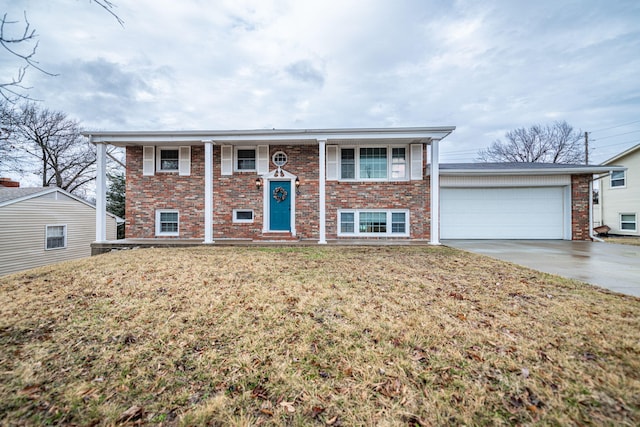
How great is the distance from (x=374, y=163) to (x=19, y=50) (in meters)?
A: 9.62

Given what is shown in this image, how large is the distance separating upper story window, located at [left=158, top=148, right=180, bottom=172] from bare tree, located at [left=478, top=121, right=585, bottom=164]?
2821 cm

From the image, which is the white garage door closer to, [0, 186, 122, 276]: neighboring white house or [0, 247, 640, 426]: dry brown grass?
[0, 247, 640, 426]: dry brown grass

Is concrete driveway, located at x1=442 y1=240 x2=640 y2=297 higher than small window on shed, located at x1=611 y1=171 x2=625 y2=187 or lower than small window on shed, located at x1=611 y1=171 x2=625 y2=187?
lower

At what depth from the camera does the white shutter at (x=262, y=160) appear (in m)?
10.5

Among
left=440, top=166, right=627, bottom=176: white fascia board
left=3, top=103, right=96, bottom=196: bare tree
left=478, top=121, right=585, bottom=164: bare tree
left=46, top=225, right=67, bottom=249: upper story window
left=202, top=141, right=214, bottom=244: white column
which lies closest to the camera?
left=202, top=141, right=214, bottom=244: white column

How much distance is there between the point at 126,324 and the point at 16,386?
1028 millimetres

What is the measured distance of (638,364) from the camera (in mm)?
2152

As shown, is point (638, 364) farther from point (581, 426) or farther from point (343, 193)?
point (343, 193)

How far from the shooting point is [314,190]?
1043 centimetres

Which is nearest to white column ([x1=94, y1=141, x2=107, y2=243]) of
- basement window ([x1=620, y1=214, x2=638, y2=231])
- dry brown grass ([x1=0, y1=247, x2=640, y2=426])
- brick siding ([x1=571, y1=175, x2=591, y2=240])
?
dry brown grass ([x1=0, y1=247, x2=640, y2=426])

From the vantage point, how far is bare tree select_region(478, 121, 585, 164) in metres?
22.7

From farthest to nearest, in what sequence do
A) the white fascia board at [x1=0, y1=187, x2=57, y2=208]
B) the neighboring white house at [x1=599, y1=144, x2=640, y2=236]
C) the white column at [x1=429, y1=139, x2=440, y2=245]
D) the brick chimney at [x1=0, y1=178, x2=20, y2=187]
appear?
the brick chimney at [x1=0, y1=178, x2=20, y2=187]
the neighboring white house at [x1=599, y1=144, x2=640, y2=236]
the white fascia board at [x1=0, y1=187, x2=57, y2=208]
the white column at [x1=429, y1=139, x2=440, y2=245]

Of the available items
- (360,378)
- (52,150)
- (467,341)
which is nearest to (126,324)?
(360,378)

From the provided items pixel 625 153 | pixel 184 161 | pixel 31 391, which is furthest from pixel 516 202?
pixel 184 161
